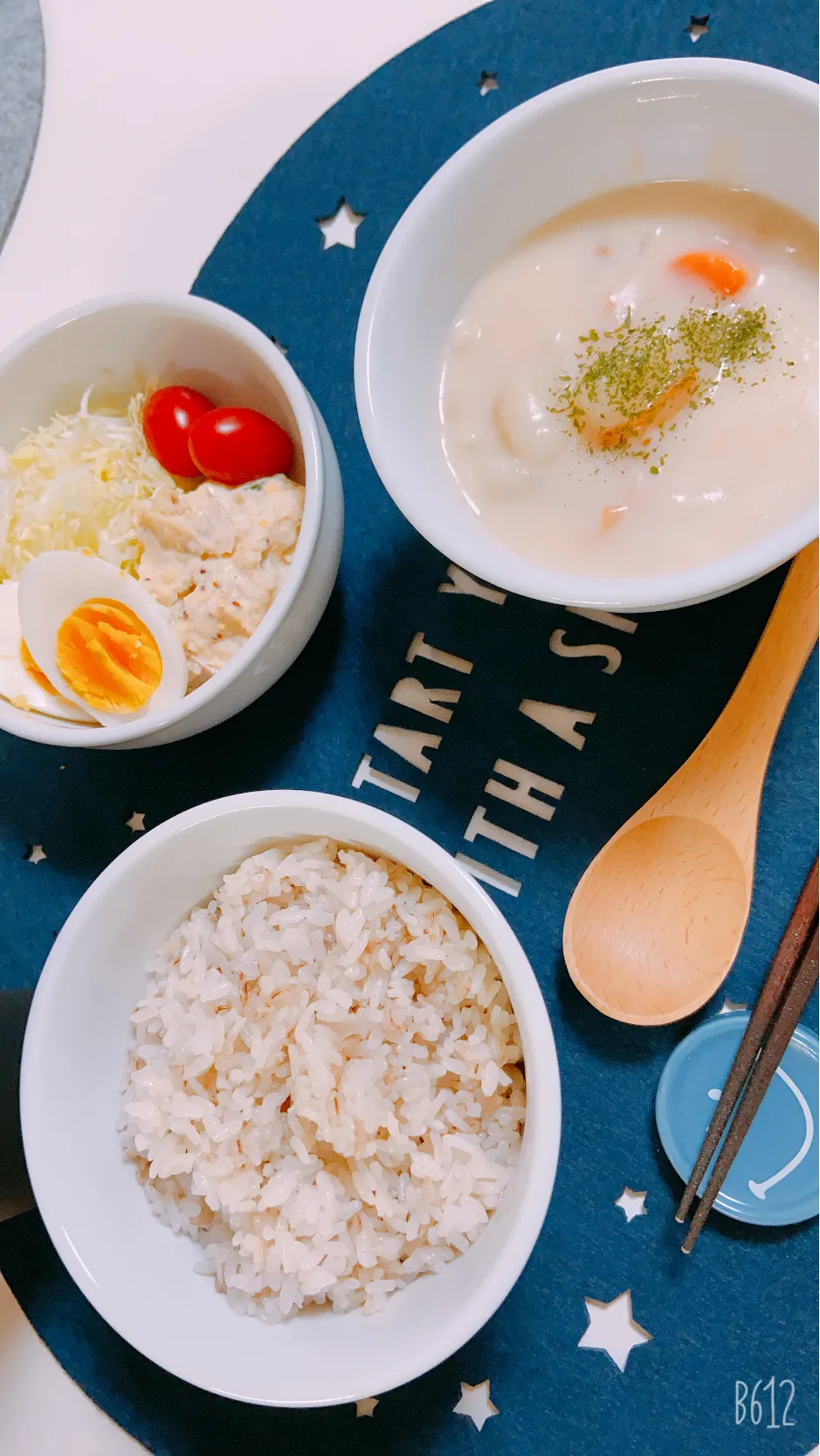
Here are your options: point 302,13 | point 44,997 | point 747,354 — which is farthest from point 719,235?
point 44,997

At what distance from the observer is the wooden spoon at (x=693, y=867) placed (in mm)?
1216

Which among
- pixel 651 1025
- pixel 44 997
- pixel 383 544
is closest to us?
pixel 44 997

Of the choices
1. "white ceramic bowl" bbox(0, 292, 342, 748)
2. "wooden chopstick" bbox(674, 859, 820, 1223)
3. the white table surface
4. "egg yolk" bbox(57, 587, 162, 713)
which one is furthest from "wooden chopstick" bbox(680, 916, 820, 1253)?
the white table surface

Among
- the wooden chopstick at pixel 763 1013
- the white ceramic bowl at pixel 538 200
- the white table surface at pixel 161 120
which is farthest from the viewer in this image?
the white table surface at pixel 161 120

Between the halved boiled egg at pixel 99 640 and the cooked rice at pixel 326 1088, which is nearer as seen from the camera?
the cooked rice at pixel 326 1088

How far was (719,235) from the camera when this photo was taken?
3.92 ft

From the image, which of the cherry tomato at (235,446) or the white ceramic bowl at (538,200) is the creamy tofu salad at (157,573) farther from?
the white ceramic bowl at (538,200)

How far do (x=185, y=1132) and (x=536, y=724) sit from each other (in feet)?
2.11

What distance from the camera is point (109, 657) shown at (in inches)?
49.5

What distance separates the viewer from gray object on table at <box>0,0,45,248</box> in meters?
1.49

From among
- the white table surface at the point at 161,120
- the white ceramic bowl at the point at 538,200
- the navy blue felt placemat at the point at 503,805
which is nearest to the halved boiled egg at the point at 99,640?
the navy blue felt placemat at the point at 503,805

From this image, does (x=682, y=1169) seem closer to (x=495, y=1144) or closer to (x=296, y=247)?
(x=495, y=1144)

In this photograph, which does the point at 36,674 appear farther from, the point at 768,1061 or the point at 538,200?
the point at 768,1061

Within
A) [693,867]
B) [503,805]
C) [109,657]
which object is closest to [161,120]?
[109,657]
